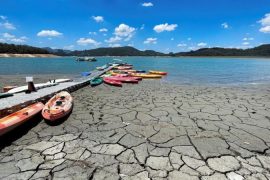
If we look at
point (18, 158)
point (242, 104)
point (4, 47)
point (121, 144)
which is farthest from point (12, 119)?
point (4, 47)

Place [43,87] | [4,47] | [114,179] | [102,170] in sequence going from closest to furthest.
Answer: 1. [114,179]
2. [102,170]
3. [43,87]
4. [4,47]

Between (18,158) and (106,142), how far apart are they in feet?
5.85

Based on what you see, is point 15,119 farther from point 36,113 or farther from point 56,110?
point 56,110

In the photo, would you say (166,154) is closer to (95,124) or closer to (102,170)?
(102,170)

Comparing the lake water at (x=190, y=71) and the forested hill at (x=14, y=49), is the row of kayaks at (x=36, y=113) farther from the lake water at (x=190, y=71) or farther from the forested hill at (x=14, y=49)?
the forested hill at (x=14, y=49)

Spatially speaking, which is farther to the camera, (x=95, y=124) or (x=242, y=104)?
(x=242, y=104)

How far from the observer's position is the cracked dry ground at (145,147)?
339 centimetres

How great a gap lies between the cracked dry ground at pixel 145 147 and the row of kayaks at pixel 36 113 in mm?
295

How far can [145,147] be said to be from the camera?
4.27 metres

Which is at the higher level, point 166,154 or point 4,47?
point 4,47

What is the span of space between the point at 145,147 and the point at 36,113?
373 centimetres

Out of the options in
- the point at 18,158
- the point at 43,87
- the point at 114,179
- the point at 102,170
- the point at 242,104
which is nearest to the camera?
the point at 114,179

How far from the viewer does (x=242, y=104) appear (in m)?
8.23

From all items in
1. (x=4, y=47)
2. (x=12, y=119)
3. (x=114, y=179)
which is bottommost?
(x=114, y=179)
